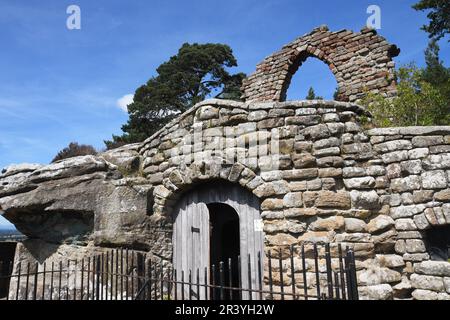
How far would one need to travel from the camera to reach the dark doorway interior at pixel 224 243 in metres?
5.77

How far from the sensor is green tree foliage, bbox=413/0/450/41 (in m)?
10.9

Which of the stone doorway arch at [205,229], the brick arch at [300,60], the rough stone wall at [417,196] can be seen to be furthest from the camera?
the brick arch at [300,60]

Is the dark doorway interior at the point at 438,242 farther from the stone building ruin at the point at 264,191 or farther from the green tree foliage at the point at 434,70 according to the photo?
the green tree foliage at the point at 434,70

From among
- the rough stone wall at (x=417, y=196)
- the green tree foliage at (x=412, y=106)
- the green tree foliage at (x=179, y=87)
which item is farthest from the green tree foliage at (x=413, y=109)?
the green tree foliage at (x=179, y=87)

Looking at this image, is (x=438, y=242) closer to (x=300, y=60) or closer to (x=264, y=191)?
(x=264, y=191)

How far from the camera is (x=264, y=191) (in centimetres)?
504

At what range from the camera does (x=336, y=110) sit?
16.8 feet

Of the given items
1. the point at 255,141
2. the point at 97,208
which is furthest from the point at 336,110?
the point at 97,208

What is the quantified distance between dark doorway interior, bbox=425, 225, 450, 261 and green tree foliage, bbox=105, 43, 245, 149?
15.5 m

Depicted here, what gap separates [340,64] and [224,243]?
5.25 m

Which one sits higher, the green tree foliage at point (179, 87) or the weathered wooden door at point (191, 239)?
the green tree foliage at point (179, 87)

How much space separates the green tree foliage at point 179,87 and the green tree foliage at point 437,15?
1006 cm

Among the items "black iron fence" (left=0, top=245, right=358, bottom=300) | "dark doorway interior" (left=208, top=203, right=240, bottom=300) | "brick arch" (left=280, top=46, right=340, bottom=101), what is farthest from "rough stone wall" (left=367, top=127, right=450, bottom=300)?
"brick arch" (left=280, top=46, right=340, bottom=101)
